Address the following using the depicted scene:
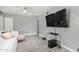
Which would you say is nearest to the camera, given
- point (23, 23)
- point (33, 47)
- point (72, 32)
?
point (72, 32)

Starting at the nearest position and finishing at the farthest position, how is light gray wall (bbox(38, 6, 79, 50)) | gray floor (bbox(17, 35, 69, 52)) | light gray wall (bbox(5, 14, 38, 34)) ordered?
light gray wall (bbox(38, 6, 79, 50)), gray floor (bbox(17, 35, 69, 52)), light gray wall (bbox(5, 14, 38, 34))

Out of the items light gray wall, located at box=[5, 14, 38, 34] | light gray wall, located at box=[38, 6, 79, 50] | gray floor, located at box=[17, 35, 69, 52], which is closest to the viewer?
light gray wall, located at box=[38, 6, 79, 50]

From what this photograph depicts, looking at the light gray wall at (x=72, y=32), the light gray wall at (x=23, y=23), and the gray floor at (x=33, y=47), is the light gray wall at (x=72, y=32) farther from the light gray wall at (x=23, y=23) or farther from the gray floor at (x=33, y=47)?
the light gray wall at (x=23, y=23)

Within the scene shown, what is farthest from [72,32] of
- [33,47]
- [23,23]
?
[23,23]

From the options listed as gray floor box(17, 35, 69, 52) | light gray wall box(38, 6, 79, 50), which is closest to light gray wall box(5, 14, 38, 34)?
gray floor box(17, 35, 69, 52)

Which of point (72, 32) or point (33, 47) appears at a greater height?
point (72, 32)

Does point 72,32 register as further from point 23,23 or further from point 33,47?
point 23,23

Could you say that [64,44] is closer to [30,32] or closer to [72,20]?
[72,20]

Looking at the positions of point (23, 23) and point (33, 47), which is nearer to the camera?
point (33, 47)

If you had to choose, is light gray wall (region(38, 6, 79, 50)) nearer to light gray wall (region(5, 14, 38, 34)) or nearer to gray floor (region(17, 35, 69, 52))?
gray floor (region(17, 35, 69, 52))

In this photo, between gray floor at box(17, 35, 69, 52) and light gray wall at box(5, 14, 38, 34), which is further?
light gray wall at box(5, 14, 38, 34)

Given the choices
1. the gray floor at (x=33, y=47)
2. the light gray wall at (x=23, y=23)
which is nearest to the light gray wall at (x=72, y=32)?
the gray floor at (x=33, y=47)

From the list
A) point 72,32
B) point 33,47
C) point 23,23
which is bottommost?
point 33,47
